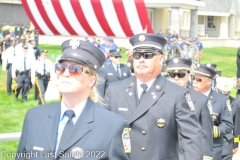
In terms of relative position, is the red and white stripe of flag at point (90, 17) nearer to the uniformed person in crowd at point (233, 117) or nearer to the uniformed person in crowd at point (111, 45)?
the uniformed person in crowd at point (111, 45)

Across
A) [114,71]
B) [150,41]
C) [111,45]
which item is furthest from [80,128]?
[111,45]

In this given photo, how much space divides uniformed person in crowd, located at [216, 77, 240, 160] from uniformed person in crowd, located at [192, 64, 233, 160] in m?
0.35

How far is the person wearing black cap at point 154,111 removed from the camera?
15.8 ft

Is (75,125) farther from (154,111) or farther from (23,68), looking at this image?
(23,68)

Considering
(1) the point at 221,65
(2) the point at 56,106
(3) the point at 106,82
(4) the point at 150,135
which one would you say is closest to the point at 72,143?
(2) the point at 56,106

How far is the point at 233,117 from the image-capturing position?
7777 millimetres

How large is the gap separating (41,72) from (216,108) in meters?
8.82

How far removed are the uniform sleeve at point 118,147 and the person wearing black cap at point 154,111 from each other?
4.89 feet

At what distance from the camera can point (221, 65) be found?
29.1m

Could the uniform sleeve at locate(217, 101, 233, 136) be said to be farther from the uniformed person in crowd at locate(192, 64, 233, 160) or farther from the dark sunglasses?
the dark sunglasses

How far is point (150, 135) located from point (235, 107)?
125 inches

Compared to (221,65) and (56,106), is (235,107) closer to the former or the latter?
(56,106)

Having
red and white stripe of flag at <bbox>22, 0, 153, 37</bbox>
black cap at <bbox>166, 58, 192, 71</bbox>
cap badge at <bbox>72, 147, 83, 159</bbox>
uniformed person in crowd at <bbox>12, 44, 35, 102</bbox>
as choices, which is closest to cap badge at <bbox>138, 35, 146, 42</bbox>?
black cap at <bbox>166, 58, 192, 71</bbox>

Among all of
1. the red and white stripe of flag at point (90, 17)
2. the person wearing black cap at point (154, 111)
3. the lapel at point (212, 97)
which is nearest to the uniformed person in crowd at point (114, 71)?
the red and white stripe of flag at point (90, 17)
